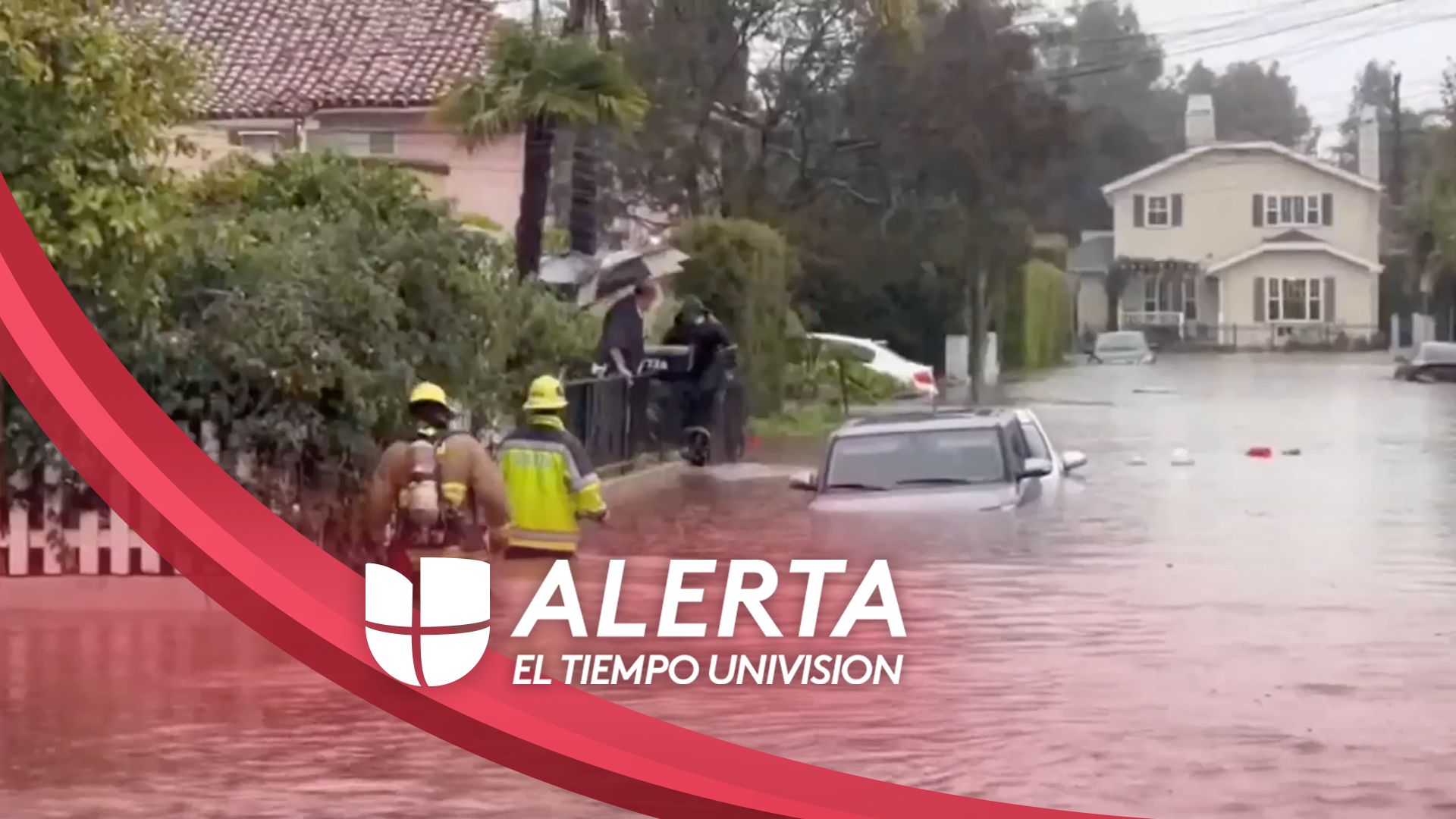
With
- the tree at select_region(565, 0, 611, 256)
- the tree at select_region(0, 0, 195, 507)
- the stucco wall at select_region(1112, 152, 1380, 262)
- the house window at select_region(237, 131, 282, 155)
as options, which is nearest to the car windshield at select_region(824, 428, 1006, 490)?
the stucco wall at select_region(1112, 152, 1380, 262)

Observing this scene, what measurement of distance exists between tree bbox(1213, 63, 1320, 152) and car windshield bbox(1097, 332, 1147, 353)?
78 centimetres

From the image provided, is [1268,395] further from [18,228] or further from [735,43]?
[18,228]

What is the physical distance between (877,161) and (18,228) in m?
2.82

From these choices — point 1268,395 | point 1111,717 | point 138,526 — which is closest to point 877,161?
point 1268,395

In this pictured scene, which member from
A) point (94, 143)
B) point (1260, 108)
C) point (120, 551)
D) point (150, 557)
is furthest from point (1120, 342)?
point (120, 551)

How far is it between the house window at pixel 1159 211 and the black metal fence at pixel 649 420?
1500mm

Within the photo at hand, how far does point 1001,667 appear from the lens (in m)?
7.26

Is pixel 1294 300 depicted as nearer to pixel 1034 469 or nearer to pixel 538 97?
pixel 1034 469

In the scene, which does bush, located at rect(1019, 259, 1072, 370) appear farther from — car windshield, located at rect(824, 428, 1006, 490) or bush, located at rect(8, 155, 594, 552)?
bush, located at rect(8, 155, 594, 552)

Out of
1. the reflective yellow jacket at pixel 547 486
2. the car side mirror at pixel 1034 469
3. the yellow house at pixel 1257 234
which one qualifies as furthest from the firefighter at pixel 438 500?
the yellow house at pixel 1257 234

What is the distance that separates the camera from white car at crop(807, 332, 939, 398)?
783cm

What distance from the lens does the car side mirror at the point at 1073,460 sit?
25.6ft

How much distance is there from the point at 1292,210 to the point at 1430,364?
28.8 inches

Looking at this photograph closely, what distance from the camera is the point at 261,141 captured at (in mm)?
8875
